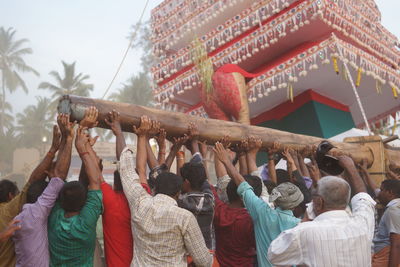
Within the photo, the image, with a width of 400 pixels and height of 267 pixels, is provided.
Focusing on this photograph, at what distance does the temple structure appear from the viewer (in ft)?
27.5

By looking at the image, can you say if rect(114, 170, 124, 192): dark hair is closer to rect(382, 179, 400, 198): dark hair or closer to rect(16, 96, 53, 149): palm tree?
rect(382, 179, 400, 198): dark hair

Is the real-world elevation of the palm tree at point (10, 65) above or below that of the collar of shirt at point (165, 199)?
above

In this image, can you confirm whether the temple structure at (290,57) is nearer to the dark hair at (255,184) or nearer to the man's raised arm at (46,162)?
the dark hair at (255,184)

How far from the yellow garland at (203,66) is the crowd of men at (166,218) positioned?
5.76 meters

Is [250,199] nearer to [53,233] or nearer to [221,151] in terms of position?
[221,151]

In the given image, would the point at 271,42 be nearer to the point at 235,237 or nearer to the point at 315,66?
the point at 315,66

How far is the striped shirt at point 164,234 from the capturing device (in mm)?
2547

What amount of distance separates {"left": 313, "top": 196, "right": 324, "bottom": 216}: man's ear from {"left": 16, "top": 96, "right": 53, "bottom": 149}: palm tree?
4300 cm

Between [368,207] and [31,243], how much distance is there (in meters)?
2.22

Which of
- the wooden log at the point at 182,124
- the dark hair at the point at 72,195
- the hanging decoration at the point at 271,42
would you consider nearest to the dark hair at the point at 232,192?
the wooden log at the point at 182,124

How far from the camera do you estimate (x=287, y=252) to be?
2133 millimetres

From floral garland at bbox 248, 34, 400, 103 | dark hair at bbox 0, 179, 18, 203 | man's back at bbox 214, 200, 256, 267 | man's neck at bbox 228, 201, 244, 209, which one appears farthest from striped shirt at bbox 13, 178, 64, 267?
floral garland at bbox 248, 34, 400, 103

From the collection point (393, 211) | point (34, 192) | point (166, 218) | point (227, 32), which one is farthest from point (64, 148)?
point (227, 32)

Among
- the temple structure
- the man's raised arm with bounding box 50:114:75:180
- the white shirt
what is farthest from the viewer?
the temple structure
